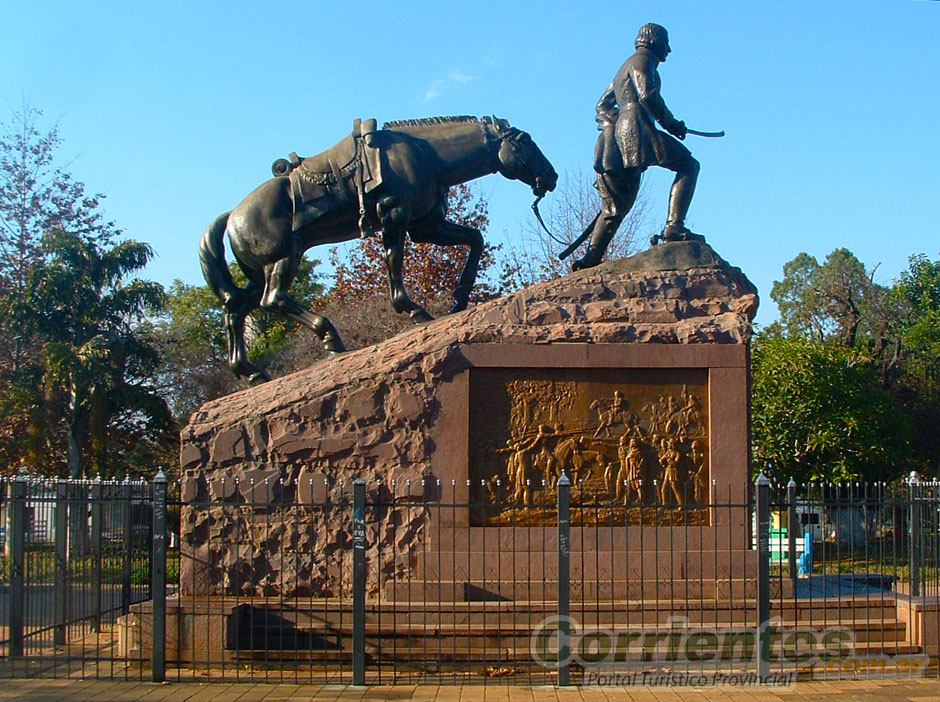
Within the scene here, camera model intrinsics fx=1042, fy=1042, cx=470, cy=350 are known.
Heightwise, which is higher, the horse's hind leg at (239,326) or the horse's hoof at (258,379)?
the horse's hind leg at (239,326)

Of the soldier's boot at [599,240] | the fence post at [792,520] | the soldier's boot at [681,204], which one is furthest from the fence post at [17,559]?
the soldier's boot at [681,204]

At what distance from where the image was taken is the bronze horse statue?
12.0 m

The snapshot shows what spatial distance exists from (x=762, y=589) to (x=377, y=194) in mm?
6119

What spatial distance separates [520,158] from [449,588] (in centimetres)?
513

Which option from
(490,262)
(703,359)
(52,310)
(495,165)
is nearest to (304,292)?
(490,262)

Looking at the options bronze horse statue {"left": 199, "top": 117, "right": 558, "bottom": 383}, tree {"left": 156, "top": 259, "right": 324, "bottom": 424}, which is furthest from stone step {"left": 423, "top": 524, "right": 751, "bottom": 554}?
tree {"left": 156, "top": 259, "right": 324, "bottom": 424}

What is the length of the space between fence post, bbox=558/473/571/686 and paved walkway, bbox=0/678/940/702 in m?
0.20

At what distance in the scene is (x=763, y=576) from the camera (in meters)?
8.68

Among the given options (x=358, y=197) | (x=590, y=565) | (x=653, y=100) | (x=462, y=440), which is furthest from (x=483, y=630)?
(x=653, y=100)

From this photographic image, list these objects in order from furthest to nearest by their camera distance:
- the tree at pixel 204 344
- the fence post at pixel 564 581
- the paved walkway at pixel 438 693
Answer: the tree at pixel 204 344 < the fence post at pixel 564 581 < the paved walkway at pixel 438 693

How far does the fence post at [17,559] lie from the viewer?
29.7 ft

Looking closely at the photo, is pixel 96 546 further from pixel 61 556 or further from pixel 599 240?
pixel 599 240

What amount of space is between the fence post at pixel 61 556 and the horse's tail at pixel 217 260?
131 inches

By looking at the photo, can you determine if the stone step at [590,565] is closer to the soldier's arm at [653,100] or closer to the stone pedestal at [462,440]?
the stone pedestal at [462,440]
